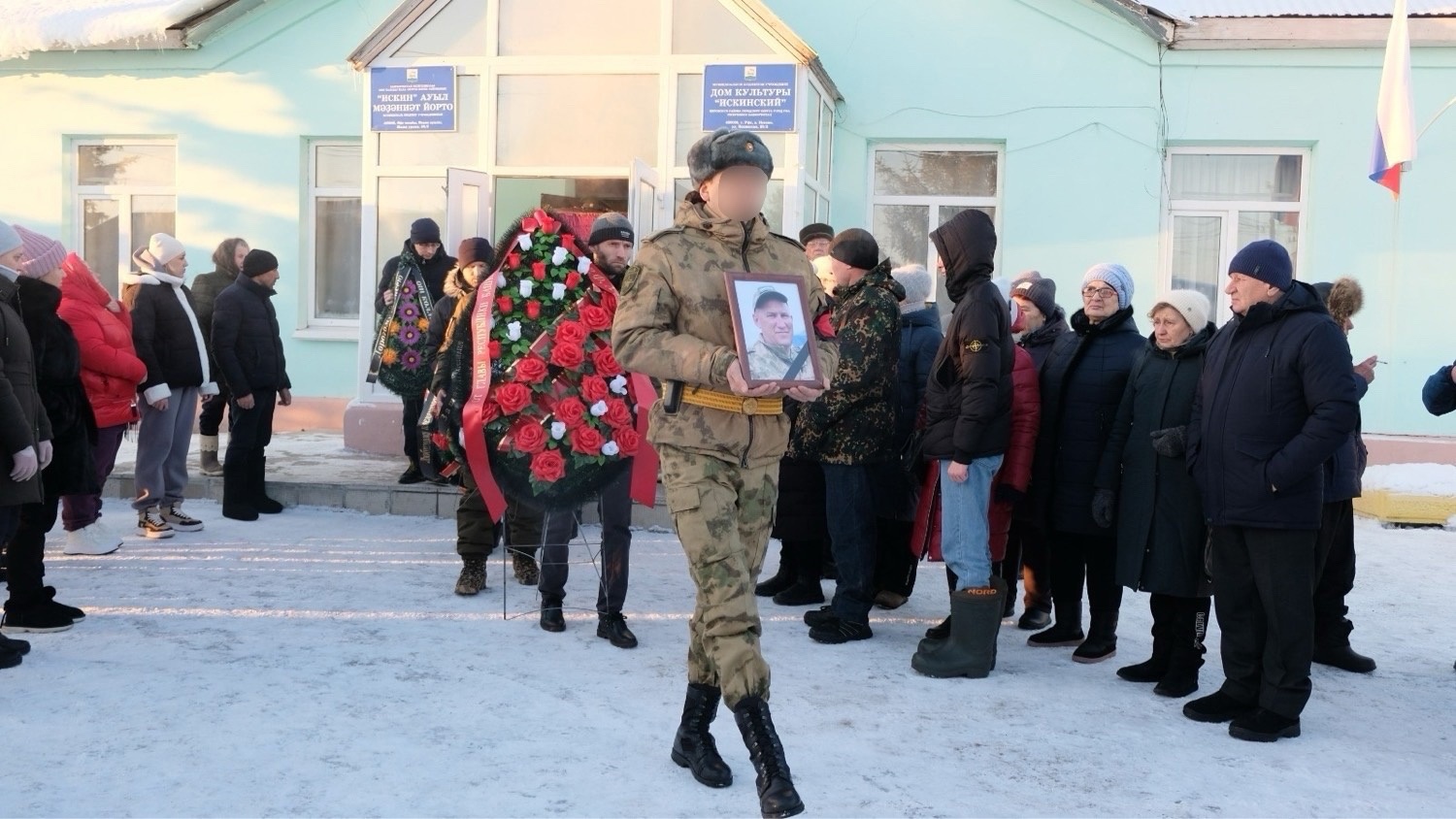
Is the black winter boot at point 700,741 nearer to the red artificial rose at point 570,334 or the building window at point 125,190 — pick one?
the red artificial rose at point 570,334

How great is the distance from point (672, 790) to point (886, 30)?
28.7ft

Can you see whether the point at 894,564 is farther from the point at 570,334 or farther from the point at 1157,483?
the point at 570,334

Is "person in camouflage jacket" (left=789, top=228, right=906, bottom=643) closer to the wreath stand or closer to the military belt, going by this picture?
the wreath stand

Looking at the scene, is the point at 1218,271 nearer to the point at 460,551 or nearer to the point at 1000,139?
the point at 1000,139

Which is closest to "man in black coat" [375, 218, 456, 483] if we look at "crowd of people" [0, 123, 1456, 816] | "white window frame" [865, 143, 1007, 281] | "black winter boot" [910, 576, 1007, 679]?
"crowd of people" [0, 123, 1456, 816]

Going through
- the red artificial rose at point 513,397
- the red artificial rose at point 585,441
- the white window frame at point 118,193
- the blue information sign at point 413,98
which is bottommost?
the red artificial rose at point 585,441

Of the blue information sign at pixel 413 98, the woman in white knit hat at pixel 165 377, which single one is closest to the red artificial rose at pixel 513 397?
the woman in white knit hat at pixel 165 377

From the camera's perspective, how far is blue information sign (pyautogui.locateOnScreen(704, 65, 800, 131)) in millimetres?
9430

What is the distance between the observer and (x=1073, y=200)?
1057cm

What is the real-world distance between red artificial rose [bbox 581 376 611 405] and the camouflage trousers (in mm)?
1742

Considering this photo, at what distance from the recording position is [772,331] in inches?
130

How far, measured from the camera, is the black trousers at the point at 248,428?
7.92 metres

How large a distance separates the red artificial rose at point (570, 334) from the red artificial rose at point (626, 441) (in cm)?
43

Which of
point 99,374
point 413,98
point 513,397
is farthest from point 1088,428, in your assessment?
point 413,98
